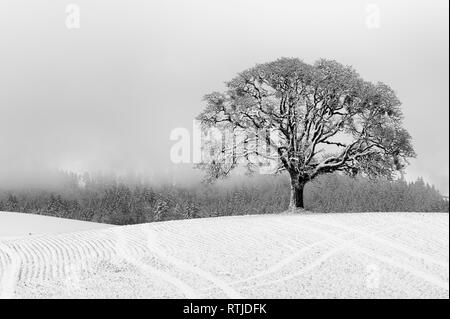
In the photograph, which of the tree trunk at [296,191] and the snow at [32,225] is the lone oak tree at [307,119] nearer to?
the tree trunk at [296,191]

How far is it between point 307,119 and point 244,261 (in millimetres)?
21961

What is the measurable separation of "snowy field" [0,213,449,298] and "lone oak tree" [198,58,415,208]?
1040cm

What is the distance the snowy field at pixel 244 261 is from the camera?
18.1m

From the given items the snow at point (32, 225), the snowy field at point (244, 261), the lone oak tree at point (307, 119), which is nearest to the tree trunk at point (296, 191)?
the lone oak tree at point (307, 119)

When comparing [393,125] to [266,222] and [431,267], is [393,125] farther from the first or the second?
[431,267]

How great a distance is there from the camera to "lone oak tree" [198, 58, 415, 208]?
134ft

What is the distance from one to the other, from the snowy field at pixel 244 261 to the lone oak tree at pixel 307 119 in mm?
10400

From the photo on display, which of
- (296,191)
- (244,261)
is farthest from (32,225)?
(244,261)

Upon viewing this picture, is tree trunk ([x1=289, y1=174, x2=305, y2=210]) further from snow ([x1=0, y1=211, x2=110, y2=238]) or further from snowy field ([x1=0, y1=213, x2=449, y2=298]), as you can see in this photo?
snow ([x1=0, y1=211, x2=110, y2=238])

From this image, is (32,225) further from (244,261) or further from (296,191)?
(244,261)
